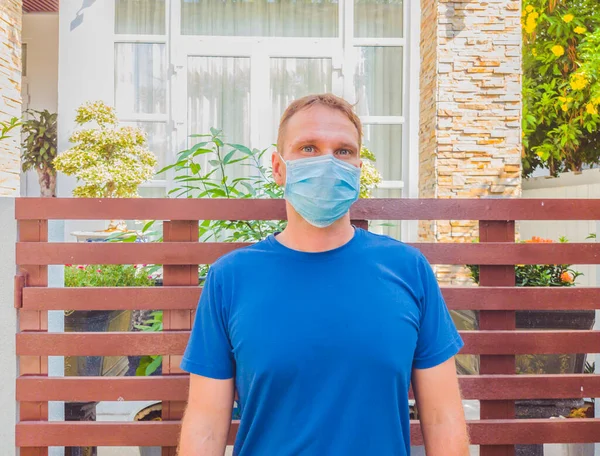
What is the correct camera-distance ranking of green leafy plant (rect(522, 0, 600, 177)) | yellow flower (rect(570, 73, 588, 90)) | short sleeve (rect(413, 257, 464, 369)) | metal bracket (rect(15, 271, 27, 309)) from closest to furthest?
short sleeve (rect(413, 257, 464, 369)) → metal bracket (rect(15, 271, 27, 309)) → yellow flower (rect(570, 73, 588, 90)) → green leafy plant (rect(522, 0, 600, 177))

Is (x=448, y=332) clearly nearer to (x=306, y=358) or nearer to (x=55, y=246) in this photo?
(x=306, y=358)

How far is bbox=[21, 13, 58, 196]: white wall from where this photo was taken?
9.79 m

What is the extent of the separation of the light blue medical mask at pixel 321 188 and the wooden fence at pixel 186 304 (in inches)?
18.4

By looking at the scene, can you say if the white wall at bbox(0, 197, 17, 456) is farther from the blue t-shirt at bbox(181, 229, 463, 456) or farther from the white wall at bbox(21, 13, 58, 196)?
the white wall at bbox(21, 13, 58, 196)

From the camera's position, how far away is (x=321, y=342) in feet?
4.58

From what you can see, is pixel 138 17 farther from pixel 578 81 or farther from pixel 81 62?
pixel 578 81

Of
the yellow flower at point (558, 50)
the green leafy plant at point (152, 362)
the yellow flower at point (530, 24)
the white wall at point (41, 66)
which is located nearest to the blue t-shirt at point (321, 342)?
the green leafy plant at point (152, 362)

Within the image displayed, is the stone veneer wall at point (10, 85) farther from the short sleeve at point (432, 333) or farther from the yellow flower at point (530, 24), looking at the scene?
the yellow flower at point (530, 24)

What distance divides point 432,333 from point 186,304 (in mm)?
905

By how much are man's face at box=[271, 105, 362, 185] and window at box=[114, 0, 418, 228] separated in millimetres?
4360

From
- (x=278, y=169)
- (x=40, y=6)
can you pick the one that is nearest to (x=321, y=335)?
(x=278, y=169)

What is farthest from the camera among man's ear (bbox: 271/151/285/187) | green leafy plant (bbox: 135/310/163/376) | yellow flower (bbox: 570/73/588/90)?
yellow flower (bbox: 570/73/588/90)

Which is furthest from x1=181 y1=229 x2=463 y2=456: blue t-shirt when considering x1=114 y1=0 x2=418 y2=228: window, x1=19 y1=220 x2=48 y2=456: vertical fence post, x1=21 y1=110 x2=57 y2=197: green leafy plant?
x1=21 y1=110 x2=57 y2=197: green leafy plant

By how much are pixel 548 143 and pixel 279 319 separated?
691cm
